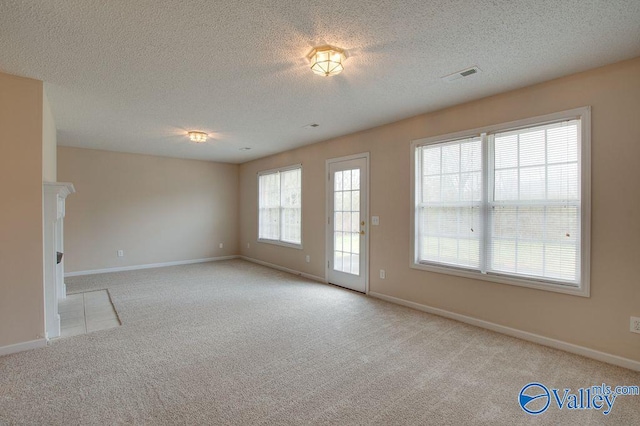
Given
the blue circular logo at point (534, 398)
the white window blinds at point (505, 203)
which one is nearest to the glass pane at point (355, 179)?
the white window blinds at point (505, 203)

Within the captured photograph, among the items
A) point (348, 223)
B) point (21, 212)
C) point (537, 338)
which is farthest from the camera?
point (348, 223)

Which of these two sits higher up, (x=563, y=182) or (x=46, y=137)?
(x=46, y=137)

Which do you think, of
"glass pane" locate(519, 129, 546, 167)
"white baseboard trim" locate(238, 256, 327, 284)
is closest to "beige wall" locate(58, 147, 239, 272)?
"white baseboard trim" locate(238, 256, 327, 284)

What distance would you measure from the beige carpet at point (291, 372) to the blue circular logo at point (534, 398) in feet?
0.16

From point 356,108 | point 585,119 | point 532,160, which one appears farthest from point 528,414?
point 356,108

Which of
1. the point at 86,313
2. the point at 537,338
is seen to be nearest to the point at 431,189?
the point at 537,338

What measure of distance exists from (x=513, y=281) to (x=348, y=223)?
Answer: 242cm

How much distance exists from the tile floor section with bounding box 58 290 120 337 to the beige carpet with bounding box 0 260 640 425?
170 mm

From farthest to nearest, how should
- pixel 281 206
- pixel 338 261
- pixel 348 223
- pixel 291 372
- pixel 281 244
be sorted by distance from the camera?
pixel 281 206 → pixel 281 244 → pixel 338 261 → pixel 348 223 → pixel 291 372

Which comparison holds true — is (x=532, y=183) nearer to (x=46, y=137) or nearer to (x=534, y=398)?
(x=534, y=398)

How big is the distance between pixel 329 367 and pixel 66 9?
306 centimetres

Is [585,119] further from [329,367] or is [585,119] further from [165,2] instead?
[165,2]

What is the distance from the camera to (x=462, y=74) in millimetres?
2678

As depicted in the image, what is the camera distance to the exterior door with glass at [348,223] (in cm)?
457
